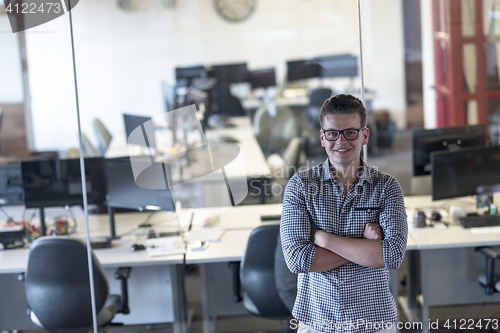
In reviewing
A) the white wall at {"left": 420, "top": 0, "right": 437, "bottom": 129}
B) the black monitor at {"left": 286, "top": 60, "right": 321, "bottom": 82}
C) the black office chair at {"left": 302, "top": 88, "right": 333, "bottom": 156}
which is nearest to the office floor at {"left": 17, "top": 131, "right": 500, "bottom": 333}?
the white wall at {"left": 420, "top": 0, "right": 437, "bottom": 129}

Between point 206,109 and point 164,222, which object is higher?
point 206,109

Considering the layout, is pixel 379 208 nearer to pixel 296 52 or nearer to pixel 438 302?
pixel 438 302

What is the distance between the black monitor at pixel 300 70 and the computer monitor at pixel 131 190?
4677 millimetres

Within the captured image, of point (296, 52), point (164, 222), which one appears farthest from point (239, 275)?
point (296, 52)

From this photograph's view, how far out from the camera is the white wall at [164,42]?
7836 mm

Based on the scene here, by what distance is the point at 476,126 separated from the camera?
3.90 m

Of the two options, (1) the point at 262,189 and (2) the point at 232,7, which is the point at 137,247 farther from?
(2) the point at 232,7

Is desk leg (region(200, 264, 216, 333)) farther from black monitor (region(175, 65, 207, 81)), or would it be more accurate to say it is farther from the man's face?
black monitor (region(175, 65, 207, 81))

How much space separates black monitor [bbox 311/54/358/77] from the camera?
7.29m

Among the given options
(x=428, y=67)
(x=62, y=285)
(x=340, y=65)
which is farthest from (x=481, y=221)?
(x=340, y=65)

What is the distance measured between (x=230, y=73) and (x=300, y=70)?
99cm

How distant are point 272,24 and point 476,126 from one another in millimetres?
4682

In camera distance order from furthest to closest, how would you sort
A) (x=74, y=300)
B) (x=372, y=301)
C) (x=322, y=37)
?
1. (x=322, y=37)
2. (x=74, y=300)
3. (x=372, y=301)

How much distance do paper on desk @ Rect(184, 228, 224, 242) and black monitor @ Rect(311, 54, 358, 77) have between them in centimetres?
423
